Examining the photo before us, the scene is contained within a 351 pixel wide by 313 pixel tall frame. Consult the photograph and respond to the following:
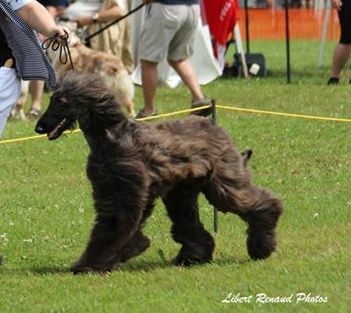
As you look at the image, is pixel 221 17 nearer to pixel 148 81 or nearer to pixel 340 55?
pixel 340 55

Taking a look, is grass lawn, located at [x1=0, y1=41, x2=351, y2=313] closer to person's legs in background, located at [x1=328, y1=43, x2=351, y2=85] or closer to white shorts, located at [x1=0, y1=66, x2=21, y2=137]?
white shorts, located at [x1=0, y1=66, x2=21, y2=137]

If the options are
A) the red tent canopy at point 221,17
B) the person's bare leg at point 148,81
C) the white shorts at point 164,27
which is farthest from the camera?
the red tent canopy at point 221,17

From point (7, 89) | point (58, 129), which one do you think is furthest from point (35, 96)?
point (58, 129)

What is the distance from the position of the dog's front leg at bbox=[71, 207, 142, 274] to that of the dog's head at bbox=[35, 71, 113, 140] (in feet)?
1.81

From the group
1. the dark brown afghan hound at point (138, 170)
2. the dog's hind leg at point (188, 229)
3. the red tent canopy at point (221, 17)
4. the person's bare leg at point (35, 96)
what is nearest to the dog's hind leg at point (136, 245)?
the dark brown afghan hound at point (138, 170)

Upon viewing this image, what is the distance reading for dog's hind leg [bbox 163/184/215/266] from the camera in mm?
7133

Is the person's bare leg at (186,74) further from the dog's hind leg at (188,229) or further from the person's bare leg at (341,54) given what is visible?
the dog's hind leg at (188,229)

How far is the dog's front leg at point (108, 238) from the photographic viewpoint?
6625 millimetres

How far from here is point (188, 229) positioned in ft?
23.7

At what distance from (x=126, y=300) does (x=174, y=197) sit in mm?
1183

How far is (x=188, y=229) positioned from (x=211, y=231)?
1033 millimetres

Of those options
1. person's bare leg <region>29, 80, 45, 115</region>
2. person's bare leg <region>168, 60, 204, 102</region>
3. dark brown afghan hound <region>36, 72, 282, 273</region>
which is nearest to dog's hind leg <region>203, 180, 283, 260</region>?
dark brown afghan hound <region>36, 72, 282, 273</region>

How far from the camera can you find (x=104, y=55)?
1391 cm

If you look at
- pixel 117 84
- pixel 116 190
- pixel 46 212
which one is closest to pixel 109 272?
pixel 116 190
